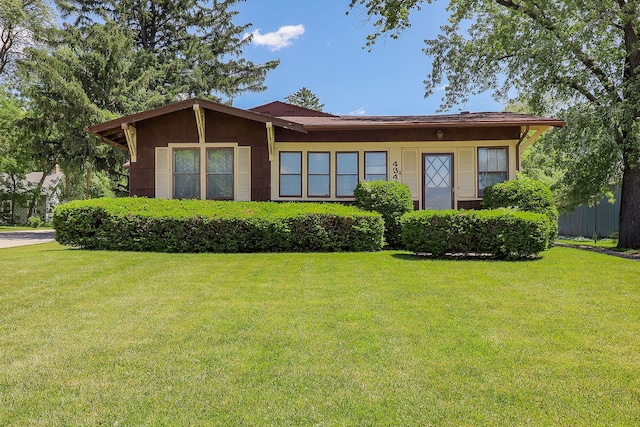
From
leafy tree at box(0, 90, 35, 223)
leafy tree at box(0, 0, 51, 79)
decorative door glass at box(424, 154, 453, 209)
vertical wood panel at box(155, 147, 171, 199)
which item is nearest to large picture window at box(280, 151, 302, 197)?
vertical wood panel at box(155, 147, 171, 199)

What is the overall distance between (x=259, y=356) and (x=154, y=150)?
11.2m

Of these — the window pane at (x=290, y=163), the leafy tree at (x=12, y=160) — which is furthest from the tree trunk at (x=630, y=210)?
the leafy tree at (x=12, y=160)

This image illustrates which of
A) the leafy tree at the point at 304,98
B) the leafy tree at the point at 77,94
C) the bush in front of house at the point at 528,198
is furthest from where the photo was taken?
the leafy tree at the point at 304,98

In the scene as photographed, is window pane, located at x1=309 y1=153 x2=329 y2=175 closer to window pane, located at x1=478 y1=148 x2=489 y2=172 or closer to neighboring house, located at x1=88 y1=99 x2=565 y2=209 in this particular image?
neighboring house, located at x1=88 y1=99 x2=565 y2=209

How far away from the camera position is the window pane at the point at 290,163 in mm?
13102

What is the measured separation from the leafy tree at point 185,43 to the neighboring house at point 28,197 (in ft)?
49.2

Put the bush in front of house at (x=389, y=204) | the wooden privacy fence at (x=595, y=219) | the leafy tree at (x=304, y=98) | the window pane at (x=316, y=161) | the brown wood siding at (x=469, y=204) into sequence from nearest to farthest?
1. the bush in front of house at (x=389, y=204)
2. the brown wood siding at (x=469, y=204)
3. the window pane at (x=316, y=161)
4. the wooden privacy fence at (x=595, y=219)
5. the leafy tree at (x=304, y=98)

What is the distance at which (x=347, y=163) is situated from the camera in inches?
515

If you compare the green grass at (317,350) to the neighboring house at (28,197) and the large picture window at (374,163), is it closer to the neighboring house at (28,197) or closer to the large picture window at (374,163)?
the large picture window at (374,163)

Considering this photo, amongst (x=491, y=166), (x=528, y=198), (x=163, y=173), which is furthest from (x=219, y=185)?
(x=528, y=198)

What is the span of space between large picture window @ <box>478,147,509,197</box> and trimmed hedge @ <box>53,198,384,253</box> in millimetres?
4855

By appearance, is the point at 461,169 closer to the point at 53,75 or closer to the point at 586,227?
the point at 586,227

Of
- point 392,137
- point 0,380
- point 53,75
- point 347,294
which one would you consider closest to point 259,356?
point 0,380

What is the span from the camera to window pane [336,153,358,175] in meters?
13.1
